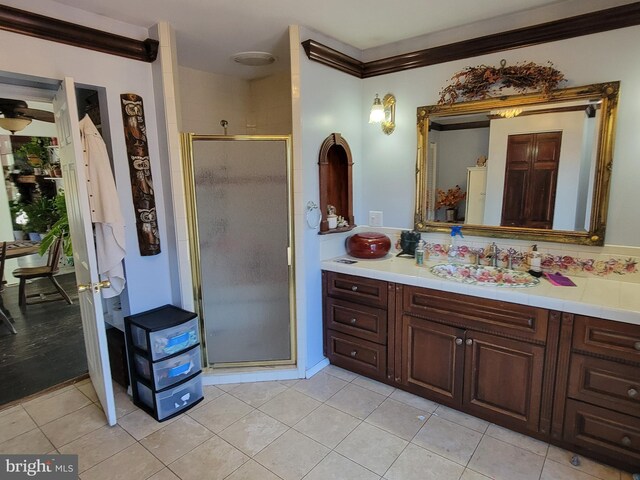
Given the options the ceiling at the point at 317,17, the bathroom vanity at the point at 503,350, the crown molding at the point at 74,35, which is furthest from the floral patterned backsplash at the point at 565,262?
the crown molding at the point at 74,35

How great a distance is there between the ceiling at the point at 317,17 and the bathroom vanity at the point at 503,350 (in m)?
1.60

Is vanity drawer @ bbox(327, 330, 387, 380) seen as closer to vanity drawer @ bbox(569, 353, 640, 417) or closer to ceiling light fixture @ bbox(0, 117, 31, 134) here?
vanity drawer @ bbox(569, 353, 640, 417)

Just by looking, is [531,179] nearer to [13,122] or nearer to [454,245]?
[454,245]


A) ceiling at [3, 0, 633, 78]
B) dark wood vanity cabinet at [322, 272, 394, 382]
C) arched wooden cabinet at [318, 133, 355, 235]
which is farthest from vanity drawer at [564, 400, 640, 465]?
ceiling at [3, 0, 633, 78]

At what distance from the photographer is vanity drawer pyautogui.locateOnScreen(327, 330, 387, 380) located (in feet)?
8.59

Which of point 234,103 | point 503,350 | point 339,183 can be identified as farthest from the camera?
point 234,103

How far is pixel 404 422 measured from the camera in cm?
225

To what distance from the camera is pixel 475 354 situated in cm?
217

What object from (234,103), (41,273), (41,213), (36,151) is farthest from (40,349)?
(36,151)

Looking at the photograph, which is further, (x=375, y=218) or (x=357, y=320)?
(x=375, y=218)

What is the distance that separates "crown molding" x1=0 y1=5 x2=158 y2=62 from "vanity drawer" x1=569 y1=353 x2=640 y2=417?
3008 mm

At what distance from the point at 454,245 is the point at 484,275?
0.43 metres

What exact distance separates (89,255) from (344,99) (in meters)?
2.03

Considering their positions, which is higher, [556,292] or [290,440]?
[556,292]
